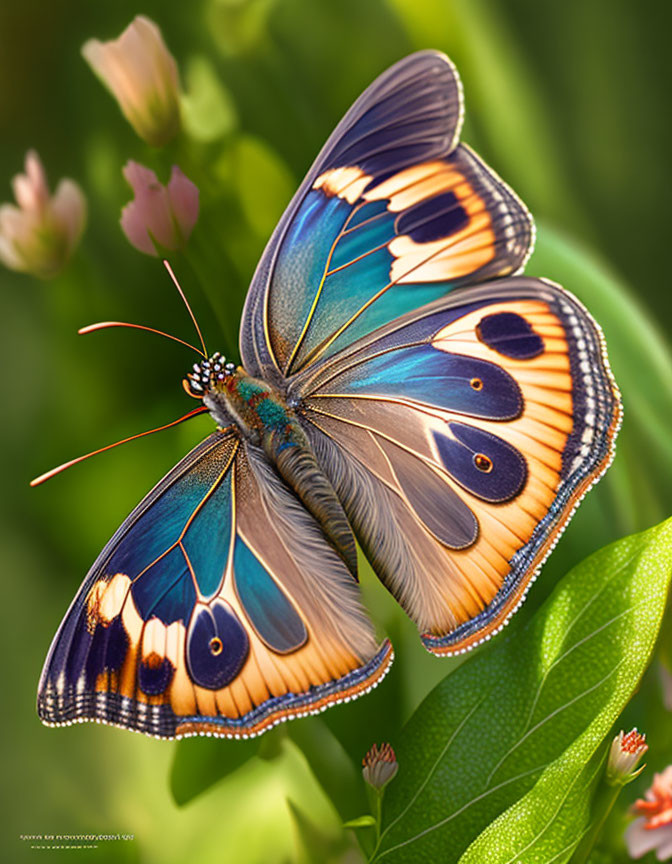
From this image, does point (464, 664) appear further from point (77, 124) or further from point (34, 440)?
Result: point (77, 124)

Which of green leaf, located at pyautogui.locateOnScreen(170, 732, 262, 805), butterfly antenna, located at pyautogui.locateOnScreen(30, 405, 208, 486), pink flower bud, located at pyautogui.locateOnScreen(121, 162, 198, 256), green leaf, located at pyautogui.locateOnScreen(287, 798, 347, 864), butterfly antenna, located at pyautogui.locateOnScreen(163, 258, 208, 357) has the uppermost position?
pink flower bud, located at pyautogui.locateOnScreen(121, 162, 198, 256)

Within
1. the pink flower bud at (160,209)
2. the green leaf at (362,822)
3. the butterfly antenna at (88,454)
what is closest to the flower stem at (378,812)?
the green leaf at (362,822)

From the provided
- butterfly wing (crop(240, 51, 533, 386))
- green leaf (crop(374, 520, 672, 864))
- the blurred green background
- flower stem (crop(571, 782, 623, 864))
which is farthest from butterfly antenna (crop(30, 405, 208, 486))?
flower stem (crop(571, 782, 623, 864))

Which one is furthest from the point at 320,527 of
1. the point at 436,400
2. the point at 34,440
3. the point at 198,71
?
the point at 198,71

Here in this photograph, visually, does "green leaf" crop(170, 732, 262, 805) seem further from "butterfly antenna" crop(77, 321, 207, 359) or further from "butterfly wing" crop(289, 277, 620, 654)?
"butterfly antenna" crop(77, 321, 207, 359)

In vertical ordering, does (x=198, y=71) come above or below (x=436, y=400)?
above

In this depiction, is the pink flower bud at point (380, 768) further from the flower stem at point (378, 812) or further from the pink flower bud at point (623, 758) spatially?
the pink flower bud at point (623, 758)
